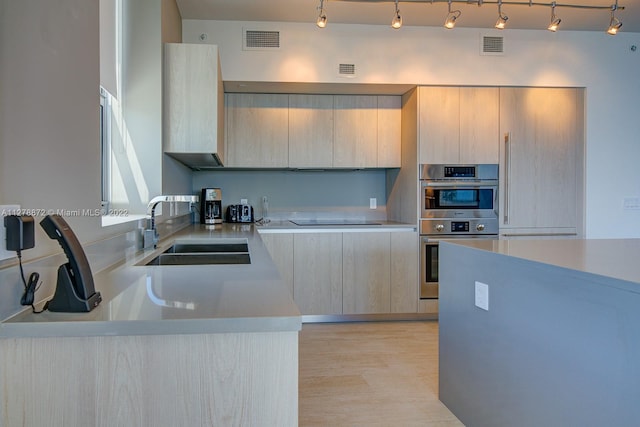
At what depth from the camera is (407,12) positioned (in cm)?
348

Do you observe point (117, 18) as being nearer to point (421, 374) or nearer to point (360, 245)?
point (360, 245)

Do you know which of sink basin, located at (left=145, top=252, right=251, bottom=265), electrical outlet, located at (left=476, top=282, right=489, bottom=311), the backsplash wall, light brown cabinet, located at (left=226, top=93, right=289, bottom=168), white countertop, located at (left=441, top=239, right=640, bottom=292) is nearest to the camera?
white countertop, located at (left=441, top=239, right=640, bottom=292)

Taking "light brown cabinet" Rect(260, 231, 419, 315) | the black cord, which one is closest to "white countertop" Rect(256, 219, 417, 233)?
"light brown cabinet" Rect(260, 231, 419, 315)

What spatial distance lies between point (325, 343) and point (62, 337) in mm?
2599

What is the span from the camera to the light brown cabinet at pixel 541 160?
153 inches

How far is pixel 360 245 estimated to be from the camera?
380cm

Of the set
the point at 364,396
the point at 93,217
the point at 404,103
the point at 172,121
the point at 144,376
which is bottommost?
the point at 364,396

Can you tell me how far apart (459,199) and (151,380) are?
11.2ft

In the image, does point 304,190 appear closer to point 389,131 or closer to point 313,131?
point 313,131

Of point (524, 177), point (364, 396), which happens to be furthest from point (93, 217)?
point (524, 177)

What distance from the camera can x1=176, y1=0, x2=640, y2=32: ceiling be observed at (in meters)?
3.33

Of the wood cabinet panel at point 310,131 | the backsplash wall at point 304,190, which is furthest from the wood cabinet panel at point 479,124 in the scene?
the wood cabinet panel at point 310,131

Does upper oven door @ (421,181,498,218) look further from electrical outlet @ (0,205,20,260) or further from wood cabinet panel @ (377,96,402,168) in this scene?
electrical outlet @ (0,205,20,260)

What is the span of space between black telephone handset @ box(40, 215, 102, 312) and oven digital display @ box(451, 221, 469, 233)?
3380mm
